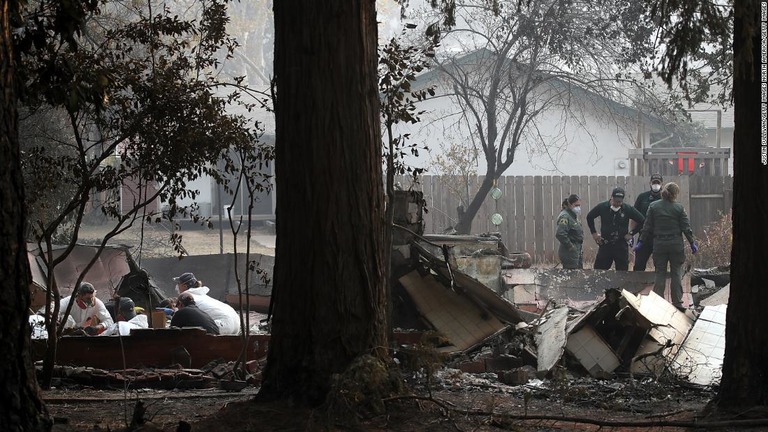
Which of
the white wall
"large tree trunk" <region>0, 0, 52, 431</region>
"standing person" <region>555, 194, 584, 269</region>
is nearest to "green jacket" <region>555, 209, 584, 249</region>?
"standing person" <region>555, 194, 584, 269</region>

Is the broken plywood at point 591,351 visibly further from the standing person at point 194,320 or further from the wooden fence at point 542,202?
the wooden fence at point 542,202

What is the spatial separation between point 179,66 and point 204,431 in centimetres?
419

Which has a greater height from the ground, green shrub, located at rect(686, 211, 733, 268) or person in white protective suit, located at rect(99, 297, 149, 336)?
green shrub, located at rect(686, 211, 733, 268)

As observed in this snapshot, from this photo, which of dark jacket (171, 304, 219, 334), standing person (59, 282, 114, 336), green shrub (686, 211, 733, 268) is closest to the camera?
dark jacket (171, 304, 219, 334)

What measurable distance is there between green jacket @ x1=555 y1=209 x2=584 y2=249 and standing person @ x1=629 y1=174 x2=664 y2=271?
39.0 inches

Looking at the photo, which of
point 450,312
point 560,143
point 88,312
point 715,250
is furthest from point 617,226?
point 560,143

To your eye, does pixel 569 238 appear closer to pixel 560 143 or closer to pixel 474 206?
pixel 474 206

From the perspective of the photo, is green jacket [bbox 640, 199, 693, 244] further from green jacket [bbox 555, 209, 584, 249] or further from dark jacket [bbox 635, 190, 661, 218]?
dark jacket [bbox 635, 190, 661, 218]

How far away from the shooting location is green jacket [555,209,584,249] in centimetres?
1650

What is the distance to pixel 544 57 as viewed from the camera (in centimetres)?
2177

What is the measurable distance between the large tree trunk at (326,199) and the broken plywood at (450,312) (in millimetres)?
4352

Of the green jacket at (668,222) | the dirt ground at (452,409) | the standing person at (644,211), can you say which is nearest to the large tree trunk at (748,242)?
the dirt ground at (452,409)

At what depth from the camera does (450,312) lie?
11.2 m

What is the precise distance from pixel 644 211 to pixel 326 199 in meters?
11.5
